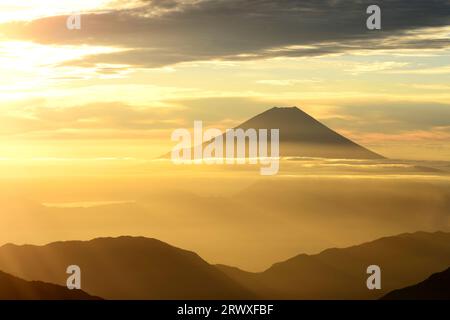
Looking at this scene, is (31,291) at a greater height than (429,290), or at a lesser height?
greater

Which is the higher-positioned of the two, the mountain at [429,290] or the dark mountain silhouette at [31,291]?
the dark mountain silhouette at [31,291]

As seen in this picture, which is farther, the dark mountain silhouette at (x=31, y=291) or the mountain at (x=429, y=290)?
the mountain at (x=429, y=290)

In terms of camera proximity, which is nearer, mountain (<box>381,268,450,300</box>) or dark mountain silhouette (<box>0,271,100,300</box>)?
dark mountain silhouette (<box>0,271,100,300</box>)

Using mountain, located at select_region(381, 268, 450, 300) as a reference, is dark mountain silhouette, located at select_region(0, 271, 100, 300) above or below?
above
